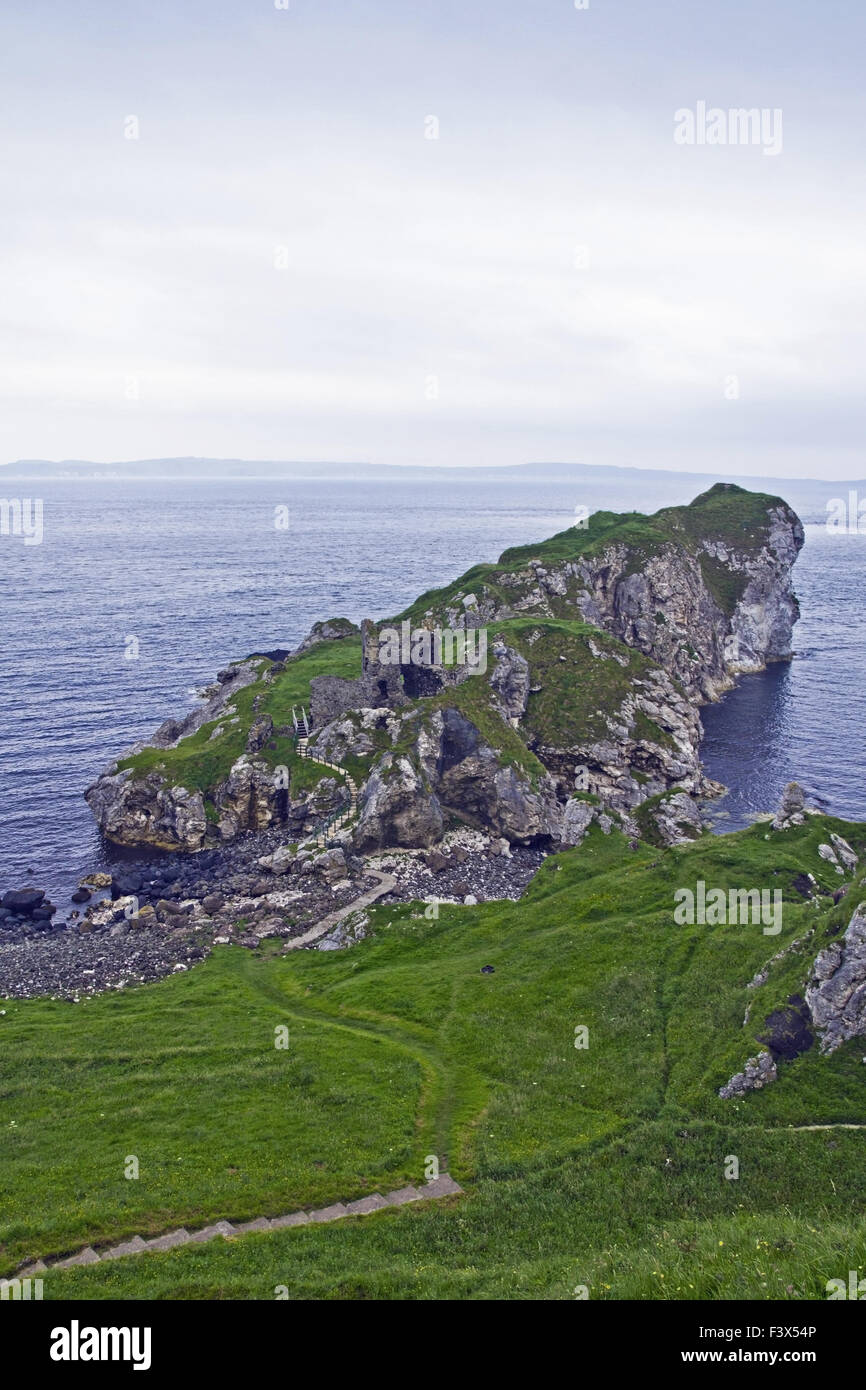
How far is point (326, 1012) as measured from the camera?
4703 centimetres

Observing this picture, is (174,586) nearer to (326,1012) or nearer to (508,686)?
(508,686)

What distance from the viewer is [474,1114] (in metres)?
36.9

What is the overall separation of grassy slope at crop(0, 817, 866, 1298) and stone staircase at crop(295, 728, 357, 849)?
1591 cm

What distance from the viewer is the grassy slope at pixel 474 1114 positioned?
26.7 m

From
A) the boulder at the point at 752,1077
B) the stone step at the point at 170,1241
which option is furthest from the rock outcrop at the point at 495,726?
the stone step at the point at 170,1241

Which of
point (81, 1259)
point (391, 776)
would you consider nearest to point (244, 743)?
point (391, 776)

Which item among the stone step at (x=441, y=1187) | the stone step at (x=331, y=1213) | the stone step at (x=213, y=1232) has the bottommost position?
the stone step at (x=331, y=1213)

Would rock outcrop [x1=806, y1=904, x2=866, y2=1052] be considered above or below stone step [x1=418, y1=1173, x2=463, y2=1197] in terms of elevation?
above

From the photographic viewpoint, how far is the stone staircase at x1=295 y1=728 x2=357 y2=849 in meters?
69.1

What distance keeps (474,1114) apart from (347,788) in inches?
1554

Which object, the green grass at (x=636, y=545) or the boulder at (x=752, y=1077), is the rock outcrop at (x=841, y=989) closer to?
the boulder at (x=752, y=1077)

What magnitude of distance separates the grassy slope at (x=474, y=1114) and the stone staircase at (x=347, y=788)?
15.9m

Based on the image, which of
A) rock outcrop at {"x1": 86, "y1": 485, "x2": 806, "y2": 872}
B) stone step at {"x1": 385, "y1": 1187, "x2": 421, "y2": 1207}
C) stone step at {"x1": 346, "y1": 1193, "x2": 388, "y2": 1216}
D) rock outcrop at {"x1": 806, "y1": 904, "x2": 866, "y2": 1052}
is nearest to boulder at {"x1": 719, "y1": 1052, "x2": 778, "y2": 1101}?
rock outcrop at {"x1": 806, "y1": 904, "x2": 866, "y2": 1052}

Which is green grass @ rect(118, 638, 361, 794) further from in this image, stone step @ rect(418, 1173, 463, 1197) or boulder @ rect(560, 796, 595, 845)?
stone step @ rect(418, 1173, 463, 1197)
